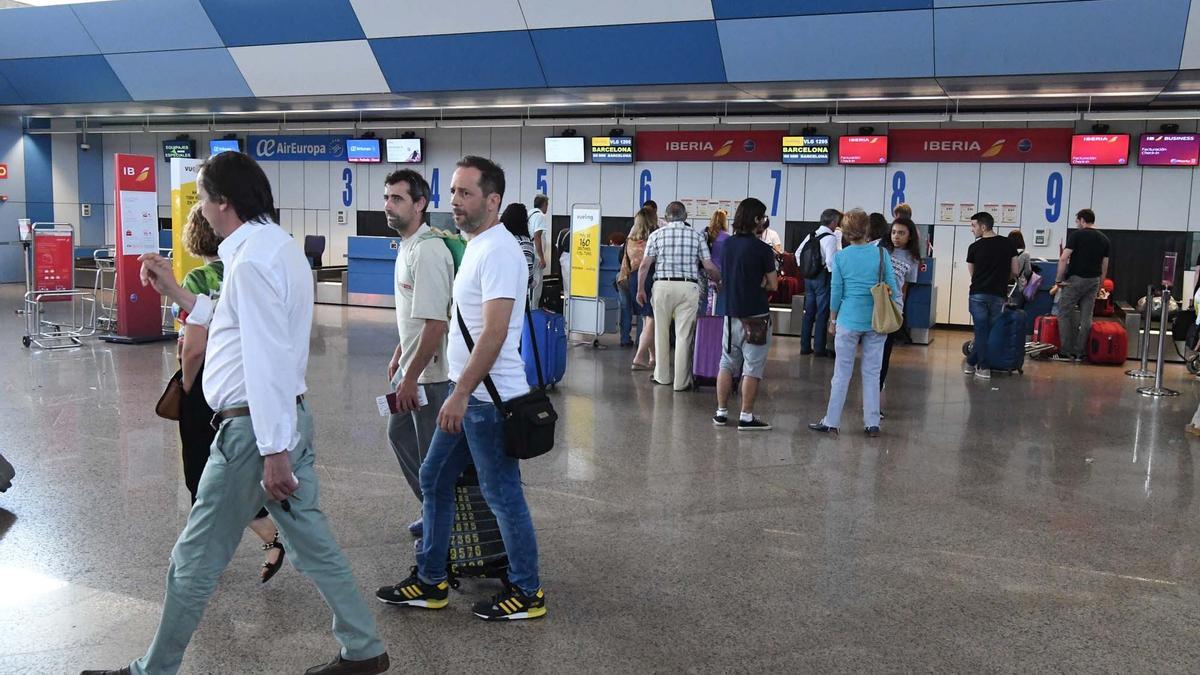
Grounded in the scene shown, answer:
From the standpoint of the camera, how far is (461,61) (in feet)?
44.4

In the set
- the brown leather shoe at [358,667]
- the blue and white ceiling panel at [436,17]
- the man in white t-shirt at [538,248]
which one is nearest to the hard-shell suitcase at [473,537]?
the brown leather shoe at [358,667]

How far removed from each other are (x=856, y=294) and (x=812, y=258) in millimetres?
4840

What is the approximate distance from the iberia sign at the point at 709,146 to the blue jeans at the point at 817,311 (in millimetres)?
4573

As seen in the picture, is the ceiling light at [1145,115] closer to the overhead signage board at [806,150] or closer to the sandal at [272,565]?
the overhead signage board at [806,150]

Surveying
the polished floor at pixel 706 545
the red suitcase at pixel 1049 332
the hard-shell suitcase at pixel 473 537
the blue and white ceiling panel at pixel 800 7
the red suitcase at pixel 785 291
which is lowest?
the polished floor at pixel 706 545

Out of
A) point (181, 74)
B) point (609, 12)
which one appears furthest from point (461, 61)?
point (181, 74)

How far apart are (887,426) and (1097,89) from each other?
23.2 ft

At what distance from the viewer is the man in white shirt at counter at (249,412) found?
8.80 ft

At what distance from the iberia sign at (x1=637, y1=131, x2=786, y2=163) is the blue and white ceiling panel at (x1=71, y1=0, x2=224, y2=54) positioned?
690 centimetres

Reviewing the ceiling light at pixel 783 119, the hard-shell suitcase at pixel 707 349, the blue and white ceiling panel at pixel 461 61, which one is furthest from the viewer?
the ceiling light at pixel 783 119

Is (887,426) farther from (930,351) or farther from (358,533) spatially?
(930,351)

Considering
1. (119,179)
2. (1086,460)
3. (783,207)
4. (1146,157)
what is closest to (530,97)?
(783,207)

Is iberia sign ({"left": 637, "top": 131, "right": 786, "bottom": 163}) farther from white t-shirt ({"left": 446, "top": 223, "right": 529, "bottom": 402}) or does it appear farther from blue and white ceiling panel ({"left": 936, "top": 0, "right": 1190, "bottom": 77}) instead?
white t-shirt ({"left": 446, "top": 223, "right": 529, "bottom": 402})

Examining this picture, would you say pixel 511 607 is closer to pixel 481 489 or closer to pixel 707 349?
pixel 481 489
